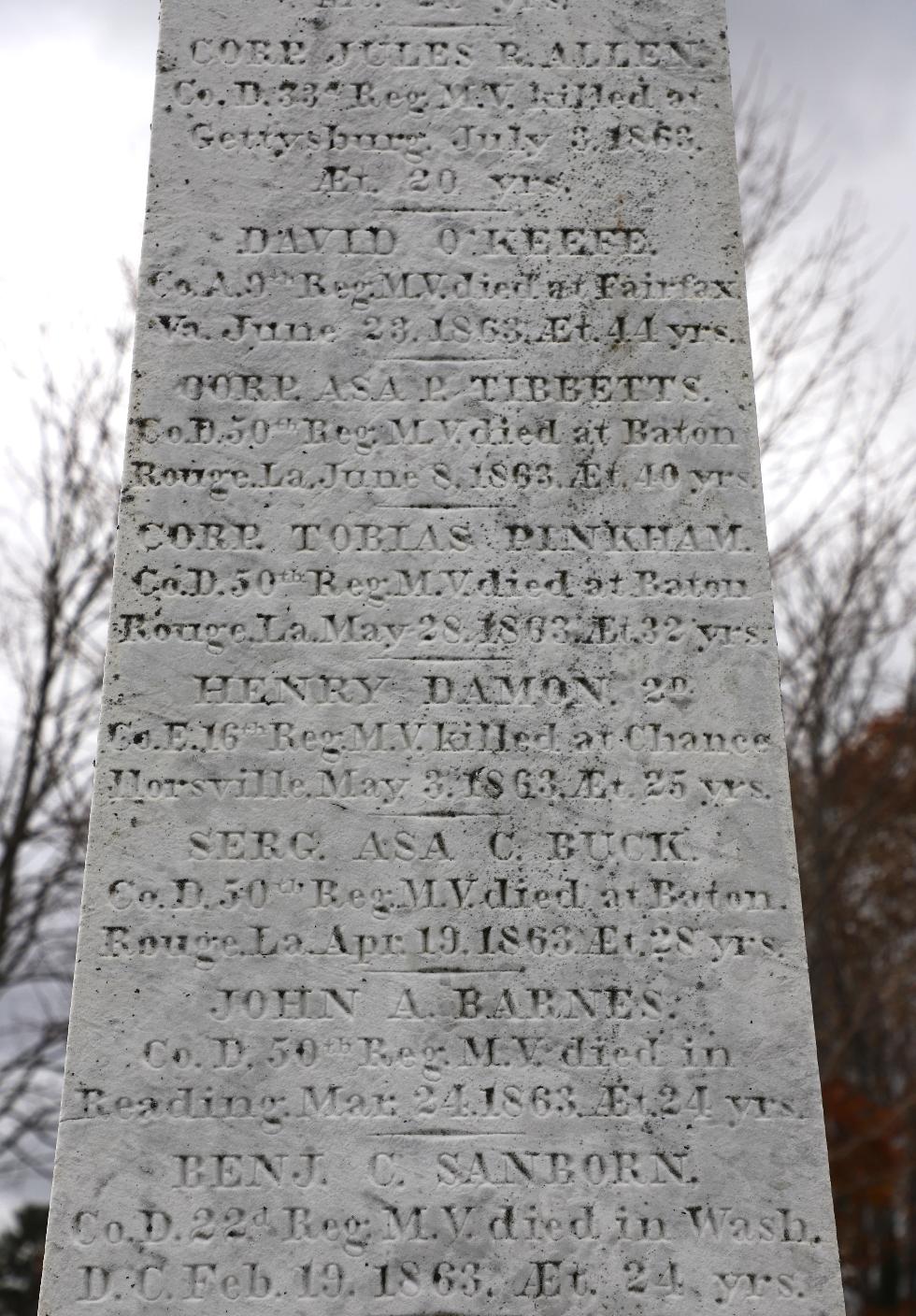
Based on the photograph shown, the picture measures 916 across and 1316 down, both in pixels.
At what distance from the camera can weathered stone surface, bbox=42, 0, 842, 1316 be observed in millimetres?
4070

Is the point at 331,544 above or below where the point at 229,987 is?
above

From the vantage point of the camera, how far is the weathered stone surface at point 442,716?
407 cm

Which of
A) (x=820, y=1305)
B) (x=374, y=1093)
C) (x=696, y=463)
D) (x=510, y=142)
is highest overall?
(x=510, y=142)

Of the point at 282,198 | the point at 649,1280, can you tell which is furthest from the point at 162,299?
the point at 649,1280

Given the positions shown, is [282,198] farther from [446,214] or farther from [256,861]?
[256,861]

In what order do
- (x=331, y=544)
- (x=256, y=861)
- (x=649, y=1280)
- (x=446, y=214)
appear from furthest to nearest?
(x=446, y=214) < (x=331, y=544) < (x=256, y=861) < (x=649, y=1280)

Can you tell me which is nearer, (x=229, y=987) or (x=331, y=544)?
(x=229, y=987)

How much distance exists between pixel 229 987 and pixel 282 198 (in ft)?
9.29

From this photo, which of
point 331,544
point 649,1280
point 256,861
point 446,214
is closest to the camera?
point 649,1280

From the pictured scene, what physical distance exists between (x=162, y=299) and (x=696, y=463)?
2.00 m

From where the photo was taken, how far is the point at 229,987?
4.25m

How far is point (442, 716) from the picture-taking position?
4504 mm

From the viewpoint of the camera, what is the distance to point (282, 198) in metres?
5.04

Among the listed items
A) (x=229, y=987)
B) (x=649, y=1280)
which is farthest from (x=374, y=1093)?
(x=649, y=1280)
